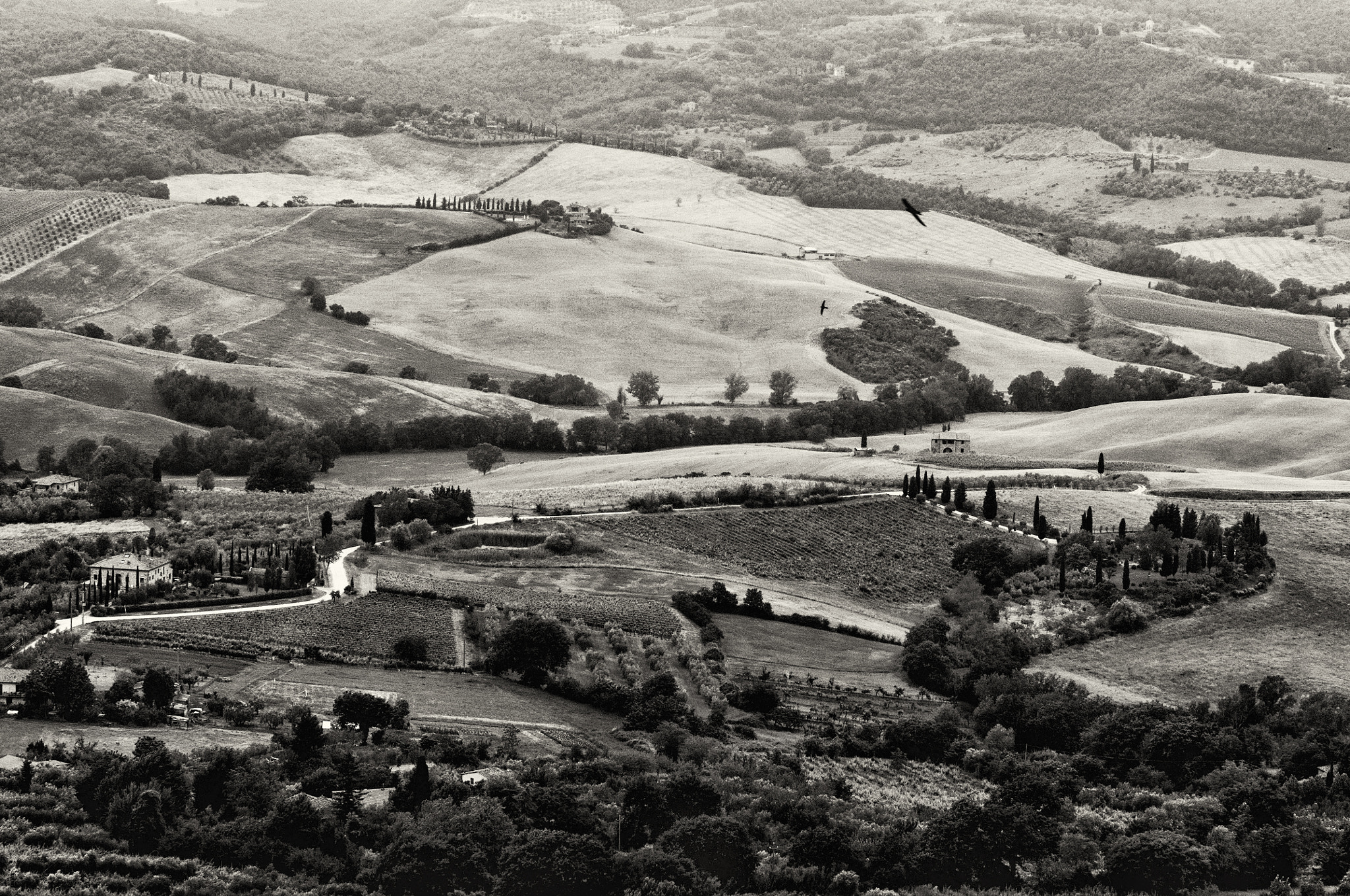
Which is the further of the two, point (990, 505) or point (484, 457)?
point (484, 457)

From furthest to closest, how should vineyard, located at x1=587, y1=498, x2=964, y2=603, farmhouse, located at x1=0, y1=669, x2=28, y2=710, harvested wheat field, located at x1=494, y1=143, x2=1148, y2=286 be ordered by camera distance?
harvested wheat field, located at x1=494, y1=143, x2=1148, y2=286, vineyard, located at x1=587, y1=498, x2=964, y2=603, farmhouse, located at x1=0, y1=669, x2=28, y2=710

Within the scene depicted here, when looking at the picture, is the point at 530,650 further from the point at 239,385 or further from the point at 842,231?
the point at 842,231

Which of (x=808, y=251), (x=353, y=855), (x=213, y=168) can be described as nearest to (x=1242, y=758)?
(x=353, y=855)

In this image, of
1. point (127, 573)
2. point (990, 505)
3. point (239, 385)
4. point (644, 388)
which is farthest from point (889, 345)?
point (127, 573)

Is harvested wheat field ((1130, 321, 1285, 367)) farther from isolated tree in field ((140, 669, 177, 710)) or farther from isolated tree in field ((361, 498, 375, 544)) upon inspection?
isolated tree in field ((140, 669, 177, 710))

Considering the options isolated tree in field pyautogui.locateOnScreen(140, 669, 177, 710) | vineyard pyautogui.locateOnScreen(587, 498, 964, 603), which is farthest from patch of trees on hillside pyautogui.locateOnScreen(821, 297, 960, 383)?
isolated tree in field pyautogui.locateOnScreen(140, 669, 177, 710)

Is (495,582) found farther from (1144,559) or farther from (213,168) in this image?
(213,168)
